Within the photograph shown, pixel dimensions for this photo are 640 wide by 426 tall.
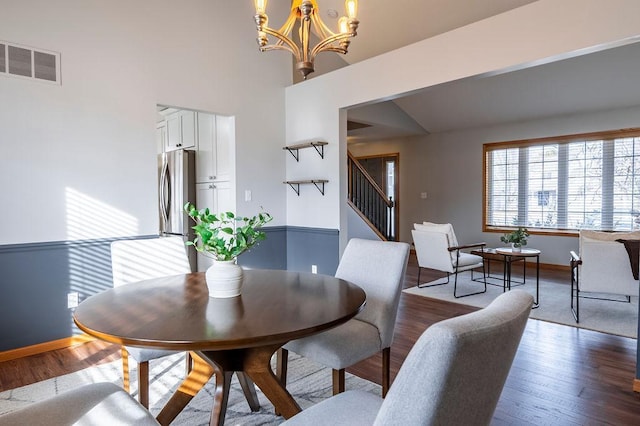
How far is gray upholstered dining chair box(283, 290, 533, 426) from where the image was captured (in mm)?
696

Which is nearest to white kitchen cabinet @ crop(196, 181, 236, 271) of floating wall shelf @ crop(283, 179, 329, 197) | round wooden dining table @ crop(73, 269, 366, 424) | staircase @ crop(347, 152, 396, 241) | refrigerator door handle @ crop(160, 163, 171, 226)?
refrigerator door handle @ crop(160, 163, 171, 226)

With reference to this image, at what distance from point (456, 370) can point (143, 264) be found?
207 cm

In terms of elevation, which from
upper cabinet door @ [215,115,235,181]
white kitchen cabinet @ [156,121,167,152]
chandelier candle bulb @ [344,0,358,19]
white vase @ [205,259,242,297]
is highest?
chandelier candle bulb @ [344,0,358,19]

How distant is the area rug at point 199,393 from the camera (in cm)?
207

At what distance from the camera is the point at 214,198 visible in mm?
4562

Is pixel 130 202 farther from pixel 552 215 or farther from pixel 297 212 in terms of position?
pixel 552 215

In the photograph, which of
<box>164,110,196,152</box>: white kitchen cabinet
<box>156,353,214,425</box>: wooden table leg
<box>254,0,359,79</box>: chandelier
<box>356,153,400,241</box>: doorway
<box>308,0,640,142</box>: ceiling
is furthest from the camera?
<box>356,153,400,241</box>: doorway

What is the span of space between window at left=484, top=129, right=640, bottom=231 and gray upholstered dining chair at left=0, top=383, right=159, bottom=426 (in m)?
6.64

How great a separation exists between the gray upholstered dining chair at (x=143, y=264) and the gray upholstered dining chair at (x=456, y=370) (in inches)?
60.4

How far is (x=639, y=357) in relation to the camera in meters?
2.33

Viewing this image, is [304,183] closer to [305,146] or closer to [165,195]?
[305,146]

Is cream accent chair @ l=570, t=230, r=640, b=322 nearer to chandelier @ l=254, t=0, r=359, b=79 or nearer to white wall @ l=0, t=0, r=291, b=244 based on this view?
chandelier @ l=254, t=0, r=359, b=79

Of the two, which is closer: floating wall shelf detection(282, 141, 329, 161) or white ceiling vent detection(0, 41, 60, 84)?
white ceiling vent detection(0, 41, 60, 84)

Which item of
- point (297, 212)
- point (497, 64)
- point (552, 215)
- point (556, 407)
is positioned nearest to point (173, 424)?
point (556, 407)
